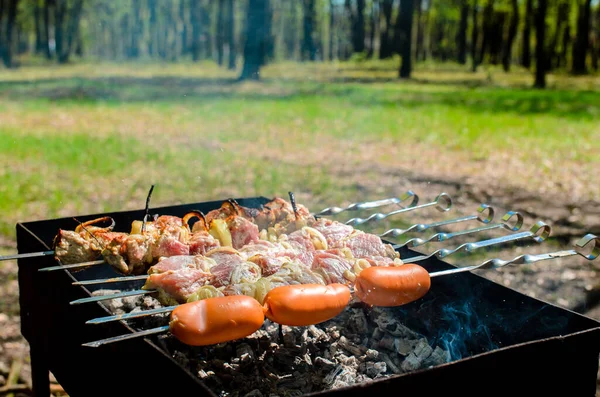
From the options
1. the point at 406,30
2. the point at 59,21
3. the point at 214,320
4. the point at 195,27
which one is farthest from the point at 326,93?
the point at 195,27

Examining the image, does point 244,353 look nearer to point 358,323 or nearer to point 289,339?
point 289,339

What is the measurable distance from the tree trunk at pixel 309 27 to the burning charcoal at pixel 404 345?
28660 mm

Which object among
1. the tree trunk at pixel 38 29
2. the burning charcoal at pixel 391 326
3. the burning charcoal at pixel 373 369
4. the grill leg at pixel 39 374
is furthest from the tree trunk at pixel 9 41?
the burning charcoal at pixel 373 369

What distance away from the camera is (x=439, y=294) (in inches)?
111

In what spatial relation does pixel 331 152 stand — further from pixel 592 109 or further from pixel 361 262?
pixel 592 109

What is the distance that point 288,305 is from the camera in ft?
7.14

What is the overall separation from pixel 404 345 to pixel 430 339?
16 cm

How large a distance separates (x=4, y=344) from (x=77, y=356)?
8.65 feet

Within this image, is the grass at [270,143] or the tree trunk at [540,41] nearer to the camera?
the grass at [270,143]

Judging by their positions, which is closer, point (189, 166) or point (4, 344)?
point (4, 344)

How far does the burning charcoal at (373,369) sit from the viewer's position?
2574mm

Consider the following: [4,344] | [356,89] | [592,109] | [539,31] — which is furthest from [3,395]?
[539,31]

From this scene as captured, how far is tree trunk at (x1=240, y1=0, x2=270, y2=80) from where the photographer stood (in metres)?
19.6

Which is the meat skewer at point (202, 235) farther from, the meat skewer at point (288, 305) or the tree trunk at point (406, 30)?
the tree trunk at point (406, 30)
